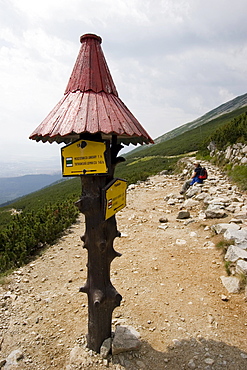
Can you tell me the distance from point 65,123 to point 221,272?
167 inches

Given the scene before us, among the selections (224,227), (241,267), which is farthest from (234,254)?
(224,227)

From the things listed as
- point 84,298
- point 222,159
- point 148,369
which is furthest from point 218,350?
point 222,159

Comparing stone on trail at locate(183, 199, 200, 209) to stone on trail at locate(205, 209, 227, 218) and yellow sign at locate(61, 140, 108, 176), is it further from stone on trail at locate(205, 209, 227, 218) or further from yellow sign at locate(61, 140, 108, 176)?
yellow sign at locate(61, 140, 108, 176)

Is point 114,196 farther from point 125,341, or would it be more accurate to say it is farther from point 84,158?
point 125,341

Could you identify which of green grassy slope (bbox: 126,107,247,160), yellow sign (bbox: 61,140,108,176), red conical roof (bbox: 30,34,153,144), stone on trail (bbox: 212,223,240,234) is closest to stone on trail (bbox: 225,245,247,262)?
stone on trail (bbox: 212,223,240,234)

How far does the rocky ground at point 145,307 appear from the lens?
3287 mm

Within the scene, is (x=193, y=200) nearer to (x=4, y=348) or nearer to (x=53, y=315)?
(x=53, y=315)

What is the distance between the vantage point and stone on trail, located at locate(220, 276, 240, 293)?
435cm

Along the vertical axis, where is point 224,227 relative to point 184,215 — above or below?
above

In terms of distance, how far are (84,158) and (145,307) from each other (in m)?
2.90

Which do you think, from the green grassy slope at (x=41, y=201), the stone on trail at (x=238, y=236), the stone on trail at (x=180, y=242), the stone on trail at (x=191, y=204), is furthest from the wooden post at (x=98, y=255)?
the green grassy slope at (x=41, y=201)

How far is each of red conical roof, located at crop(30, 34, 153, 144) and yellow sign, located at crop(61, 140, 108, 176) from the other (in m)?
0.18

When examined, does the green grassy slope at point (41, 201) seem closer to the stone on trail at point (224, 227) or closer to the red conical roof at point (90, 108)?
the stone on trail at point (224, 227)

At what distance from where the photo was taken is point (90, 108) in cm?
274
